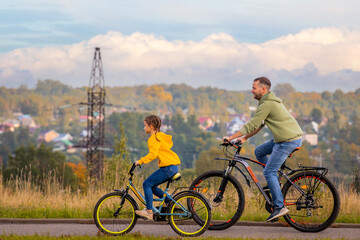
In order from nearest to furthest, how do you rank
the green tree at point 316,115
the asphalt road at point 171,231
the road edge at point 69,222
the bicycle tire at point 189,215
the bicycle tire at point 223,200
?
1. the bicycle tire at point 189,215
2. the asphalt road at point 171,231
3. the bicycle tire at point 223,200
4. the road edge at point 69,222
5. the green tree at point 316,115

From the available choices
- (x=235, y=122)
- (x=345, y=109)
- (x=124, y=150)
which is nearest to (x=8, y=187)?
(x=124, y=150)

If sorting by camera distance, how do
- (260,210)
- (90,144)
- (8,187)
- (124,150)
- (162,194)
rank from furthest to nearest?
(90,144) < (124,150) < (8,187) < (260,210) < (162,194)

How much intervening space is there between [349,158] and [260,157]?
5331 inches

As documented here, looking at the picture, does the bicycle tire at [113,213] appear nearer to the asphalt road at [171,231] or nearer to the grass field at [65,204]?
the asphalt road at [171,231]

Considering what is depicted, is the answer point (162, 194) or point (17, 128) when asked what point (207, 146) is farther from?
point (162, 194)

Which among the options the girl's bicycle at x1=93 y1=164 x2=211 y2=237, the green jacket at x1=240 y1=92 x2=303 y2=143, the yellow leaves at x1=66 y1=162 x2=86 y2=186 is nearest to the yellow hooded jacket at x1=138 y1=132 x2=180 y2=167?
the girl's bicycle at x1=93 y1=164 x2=211 y2=237

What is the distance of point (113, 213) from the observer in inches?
307

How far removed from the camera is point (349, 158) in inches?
5433

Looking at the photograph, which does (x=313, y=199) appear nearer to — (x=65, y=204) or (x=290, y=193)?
(x=290, y=193)

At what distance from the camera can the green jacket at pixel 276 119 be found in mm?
7938

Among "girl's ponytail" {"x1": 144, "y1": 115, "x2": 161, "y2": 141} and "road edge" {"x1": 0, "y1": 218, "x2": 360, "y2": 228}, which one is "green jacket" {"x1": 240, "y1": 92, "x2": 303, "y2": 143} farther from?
"road edge" {"x1": 0, "y1": 218, "x2": 360, "y2": 228}

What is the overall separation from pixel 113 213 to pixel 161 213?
0.63m

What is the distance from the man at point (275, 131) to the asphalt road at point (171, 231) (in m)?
0.40

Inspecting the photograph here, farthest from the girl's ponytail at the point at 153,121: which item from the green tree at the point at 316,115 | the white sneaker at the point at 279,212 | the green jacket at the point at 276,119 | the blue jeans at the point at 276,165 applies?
the green tree at the point at 316,115
